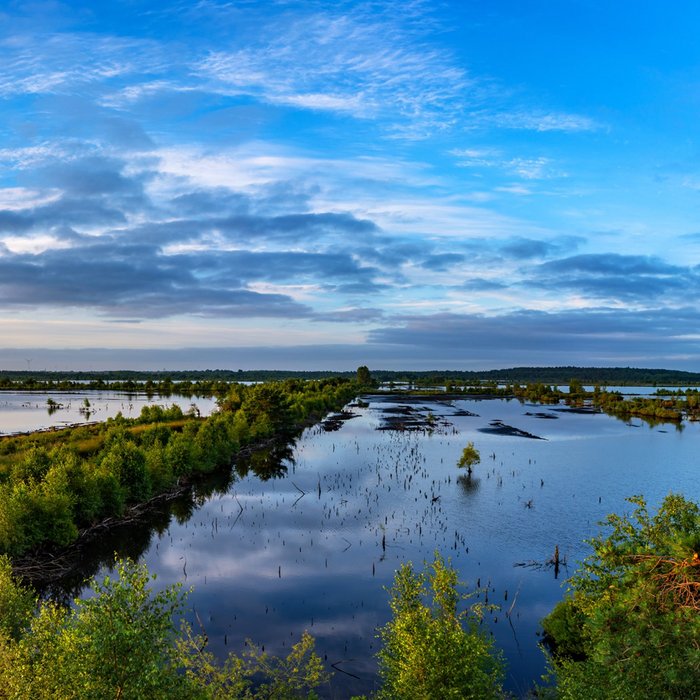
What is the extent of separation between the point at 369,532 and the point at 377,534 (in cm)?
116

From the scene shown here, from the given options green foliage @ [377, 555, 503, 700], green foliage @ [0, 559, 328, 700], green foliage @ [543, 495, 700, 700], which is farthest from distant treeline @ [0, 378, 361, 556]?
green foliage @ [543, 495, 700, 700]

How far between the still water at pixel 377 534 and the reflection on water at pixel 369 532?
0.19 meters

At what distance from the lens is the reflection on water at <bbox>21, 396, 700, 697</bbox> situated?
143 ft

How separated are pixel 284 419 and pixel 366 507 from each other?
76.0 m

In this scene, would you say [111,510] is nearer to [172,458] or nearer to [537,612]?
[172,458]

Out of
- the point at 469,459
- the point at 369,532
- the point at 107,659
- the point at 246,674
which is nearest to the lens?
the point at 107,659

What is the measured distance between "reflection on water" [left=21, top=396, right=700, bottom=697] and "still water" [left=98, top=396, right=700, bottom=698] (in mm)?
187

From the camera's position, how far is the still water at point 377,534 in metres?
43.2

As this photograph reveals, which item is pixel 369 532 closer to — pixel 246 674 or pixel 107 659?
pixel 246 674

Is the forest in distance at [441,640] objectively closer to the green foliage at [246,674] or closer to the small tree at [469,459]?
the green foliage at [246,674]

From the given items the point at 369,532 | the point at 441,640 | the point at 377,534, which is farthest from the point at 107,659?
the point at 369,532

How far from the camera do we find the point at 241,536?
2549 inches

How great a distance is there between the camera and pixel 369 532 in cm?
6512

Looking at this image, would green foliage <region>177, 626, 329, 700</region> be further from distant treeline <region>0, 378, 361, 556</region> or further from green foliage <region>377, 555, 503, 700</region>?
distant treeline <region>0, 378, 361, 556</region>
